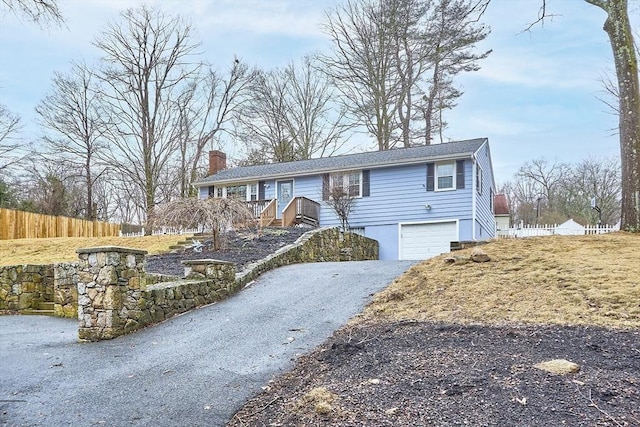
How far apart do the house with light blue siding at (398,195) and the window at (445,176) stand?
1.4 inches

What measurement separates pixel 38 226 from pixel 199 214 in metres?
11.3

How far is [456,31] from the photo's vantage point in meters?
22.2

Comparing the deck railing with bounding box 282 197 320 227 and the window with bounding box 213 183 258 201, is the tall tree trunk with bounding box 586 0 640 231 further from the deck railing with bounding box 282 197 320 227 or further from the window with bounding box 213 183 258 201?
the window with bounding box 213 183 258 201

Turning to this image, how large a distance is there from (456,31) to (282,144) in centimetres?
1111

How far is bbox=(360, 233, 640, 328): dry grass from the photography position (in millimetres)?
4508

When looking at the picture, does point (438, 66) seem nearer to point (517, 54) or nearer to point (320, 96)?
point (320, 96)

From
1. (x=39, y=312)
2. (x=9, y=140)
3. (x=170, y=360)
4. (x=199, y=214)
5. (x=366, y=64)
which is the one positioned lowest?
(x=39, y=312)

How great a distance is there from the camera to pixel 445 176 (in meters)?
16.1

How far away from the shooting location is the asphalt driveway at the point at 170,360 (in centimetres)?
330

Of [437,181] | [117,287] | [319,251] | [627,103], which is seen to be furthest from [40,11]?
[437,181]

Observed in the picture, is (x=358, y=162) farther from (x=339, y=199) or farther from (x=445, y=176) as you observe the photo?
(x=445, y=176)

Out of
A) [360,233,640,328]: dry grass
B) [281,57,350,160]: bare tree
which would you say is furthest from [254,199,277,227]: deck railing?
[360,233,640,328]: dry grass

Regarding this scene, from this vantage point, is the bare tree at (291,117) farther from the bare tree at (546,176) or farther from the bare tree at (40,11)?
the bare tree at (40,11)

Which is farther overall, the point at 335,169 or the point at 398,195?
the point at 335,169
